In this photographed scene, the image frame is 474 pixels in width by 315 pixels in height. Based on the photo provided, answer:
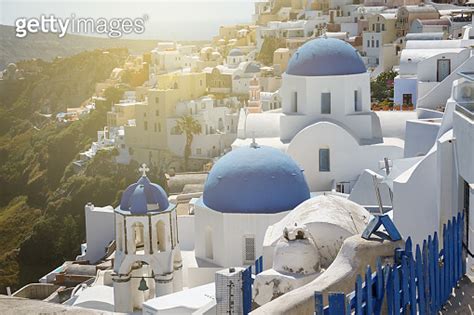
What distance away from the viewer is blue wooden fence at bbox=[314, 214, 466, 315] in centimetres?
473

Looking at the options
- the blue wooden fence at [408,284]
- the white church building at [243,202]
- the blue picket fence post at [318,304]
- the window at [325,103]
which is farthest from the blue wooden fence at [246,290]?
the window at [325,103]

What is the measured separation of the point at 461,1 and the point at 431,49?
81.3 feet

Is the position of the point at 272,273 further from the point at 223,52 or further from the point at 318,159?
the point at 223,52

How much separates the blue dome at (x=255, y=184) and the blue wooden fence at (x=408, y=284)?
6.25m

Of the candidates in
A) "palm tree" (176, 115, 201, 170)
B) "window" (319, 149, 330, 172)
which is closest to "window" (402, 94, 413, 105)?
"window" (319, 149, 330, 172)

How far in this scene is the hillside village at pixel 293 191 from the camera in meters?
6.53

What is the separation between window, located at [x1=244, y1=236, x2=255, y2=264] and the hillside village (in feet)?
0.07

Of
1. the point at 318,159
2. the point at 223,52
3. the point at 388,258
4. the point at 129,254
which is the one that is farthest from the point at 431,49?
the point at 223,52

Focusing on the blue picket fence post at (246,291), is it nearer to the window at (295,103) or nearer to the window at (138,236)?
the window at (138,236)

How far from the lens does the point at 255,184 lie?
12336 millimetres

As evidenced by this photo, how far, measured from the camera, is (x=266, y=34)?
51.9 meters

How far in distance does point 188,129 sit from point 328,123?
21704 mm

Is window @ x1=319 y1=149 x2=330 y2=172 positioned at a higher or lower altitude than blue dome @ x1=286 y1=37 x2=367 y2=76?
lower

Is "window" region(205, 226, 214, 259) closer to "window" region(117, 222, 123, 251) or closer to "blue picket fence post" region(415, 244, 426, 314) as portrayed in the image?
"window" region(117, 222, 123, 251)
